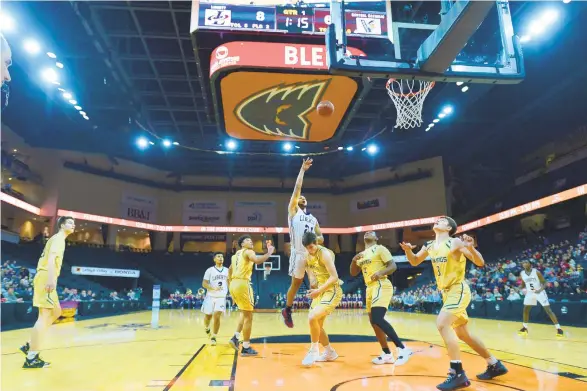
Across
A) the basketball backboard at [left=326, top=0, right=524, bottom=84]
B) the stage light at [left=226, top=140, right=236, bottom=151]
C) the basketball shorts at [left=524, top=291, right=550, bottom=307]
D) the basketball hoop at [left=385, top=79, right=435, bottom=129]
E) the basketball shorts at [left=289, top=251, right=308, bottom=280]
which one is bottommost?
the basketball shorts at [left=524, top=291, right=550, bottom=307]

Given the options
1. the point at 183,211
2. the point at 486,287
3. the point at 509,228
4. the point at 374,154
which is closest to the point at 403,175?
the point at 374,154

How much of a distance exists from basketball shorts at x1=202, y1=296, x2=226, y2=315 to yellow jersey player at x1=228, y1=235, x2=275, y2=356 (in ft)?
3.65

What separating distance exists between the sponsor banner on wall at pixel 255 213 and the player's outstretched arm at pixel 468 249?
29.2 metres

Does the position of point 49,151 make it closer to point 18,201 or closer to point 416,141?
point 18,201

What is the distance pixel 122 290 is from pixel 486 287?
874 inches

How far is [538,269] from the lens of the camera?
17281 millimetres

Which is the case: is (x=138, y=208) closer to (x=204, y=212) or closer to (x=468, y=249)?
(x=204, y=212)

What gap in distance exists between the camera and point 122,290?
26.7m

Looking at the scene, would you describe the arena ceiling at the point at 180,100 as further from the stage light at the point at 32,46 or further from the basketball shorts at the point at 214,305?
the basketball shorts at the point at 214,305

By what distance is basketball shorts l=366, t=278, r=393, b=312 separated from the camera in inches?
214

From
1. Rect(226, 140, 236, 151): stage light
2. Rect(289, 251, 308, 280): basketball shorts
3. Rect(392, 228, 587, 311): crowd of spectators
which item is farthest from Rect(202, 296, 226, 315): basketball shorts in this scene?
Rect(226, 140, 236, 151): stage light

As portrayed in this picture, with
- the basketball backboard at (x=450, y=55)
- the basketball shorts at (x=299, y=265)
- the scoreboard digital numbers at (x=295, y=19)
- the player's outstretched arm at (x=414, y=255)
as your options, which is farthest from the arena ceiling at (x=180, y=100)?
the player's outstretched arm at (x=414, y=255)

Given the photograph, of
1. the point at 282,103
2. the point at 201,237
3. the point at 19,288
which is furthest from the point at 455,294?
the point at 201,237

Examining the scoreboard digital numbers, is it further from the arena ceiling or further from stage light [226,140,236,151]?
stage light [226,140,236,151]
